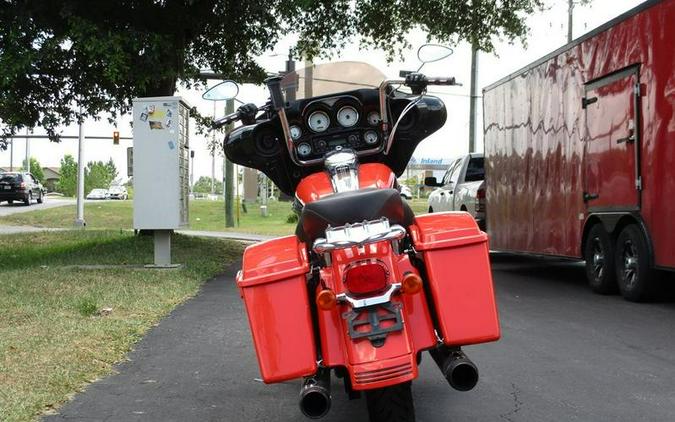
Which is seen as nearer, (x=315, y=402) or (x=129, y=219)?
(x=315, y=402)

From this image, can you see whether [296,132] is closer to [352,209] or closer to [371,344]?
[352,209]

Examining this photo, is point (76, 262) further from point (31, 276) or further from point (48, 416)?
point (48, 416)

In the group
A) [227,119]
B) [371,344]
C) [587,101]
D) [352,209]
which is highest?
[587,101]

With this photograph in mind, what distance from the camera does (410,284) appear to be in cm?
342

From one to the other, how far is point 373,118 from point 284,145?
0.57 metres

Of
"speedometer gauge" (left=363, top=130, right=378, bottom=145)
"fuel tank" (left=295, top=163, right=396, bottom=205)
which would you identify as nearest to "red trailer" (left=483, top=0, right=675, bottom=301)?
"speedometer gauge" (left=363, top=130, right=378, bottom=145)

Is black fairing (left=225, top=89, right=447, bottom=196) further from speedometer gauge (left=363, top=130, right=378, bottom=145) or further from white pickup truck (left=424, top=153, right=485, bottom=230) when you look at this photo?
white pickup truck (left=424, top=153, right=485, bottom=230)

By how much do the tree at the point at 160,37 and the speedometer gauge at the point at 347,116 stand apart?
7.60 metres

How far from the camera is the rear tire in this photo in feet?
11.4

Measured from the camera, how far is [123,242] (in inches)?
570

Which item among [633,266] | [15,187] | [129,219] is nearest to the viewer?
[633,266]

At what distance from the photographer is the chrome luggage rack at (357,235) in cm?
339

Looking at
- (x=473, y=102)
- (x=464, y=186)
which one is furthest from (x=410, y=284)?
(x=473, y=102)

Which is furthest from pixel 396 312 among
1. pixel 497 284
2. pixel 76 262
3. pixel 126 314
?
pixel 76 262
